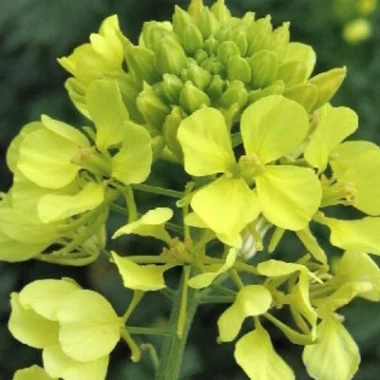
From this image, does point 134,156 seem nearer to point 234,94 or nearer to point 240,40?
point 234,94

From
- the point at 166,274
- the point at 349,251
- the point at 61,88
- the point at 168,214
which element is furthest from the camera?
the point at 61,88

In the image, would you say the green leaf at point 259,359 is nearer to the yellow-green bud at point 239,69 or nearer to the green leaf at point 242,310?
the green leaf at point 242,310

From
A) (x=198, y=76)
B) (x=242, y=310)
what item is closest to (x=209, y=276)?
(x=242, y=310)

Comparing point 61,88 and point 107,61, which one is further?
point 61,88

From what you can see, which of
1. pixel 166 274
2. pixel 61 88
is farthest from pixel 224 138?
pixel 61 88

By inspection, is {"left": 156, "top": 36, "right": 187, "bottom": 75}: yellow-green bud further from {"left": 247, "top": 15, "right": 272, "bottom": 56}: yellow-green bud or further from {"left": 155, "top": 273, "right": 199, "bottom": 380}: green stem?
{"left": 155, "top": 273, "right": 199, "bottom": 380}: green stem

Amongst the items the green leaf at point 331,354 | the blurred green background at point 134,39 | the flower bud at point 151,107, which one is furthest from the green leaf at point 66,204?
the blurred green background at point 134,39

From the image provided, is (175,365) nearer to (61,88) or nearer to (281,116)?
(281,116)
